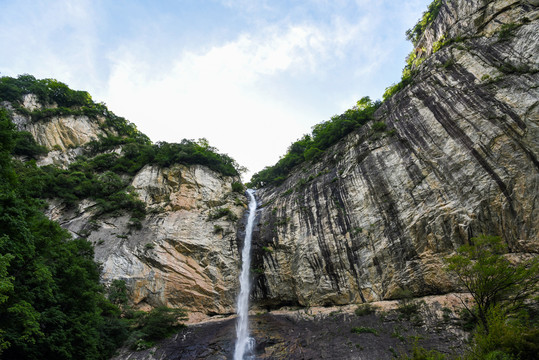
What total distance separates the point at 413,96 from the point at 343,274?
→ 1562 centimetres

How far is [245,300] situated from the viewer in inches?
824

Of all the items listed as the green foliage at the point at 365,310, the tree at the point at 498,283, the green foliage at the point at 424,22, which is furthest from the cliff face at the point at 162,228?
the green foliage at the point at 424,22

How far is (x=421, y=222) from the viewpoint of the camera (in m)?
15.5

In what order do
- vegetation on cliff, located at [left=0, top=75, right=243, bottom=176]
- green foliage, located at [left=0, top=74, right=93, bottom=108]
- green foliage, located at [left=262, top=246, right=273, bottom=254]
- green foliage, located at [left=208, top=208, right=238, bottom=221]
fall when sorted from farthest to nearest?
1. green foliage, located at [left=0, top=74, right=93, bottom=108]
2. vegetation on cliff, located at [left=0, top=75, right=243, bottom=176]
3. green foliage, located at [left=208, top=208, right=238, bottom=221]
4. green foliage, located at [left=262, top=246, right=273, bottom=254]

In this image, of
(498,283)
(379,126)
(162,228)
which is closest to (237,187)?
(162,228)

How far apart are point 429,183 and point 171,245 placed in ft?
67.0

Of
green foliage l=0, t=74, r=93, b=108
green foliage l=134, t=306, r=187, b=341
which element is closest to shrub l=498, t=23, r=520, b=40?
green foliage l=134, t=306, r=187, b=341

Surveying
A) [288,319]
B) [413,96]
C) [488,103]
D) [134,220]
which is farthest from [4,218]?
[413,96]

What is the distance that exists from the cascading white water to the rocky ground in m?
0.47

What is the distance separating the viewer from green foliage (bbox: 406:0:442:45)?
2741 cm

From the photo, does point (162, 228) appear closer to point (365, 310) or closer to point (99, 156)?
point (99, 156)

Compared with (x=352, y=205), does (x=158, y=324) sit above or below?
below

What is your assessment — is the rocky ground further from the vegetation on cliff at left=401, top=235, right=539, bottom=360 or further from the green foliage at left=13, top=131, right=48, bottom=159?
the green foliage at left=13, top=131, right=48, bottom=159

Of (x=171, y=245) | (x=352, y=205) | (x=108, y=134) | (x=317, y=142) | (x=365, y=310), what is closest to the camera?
(x=365, y=310)
